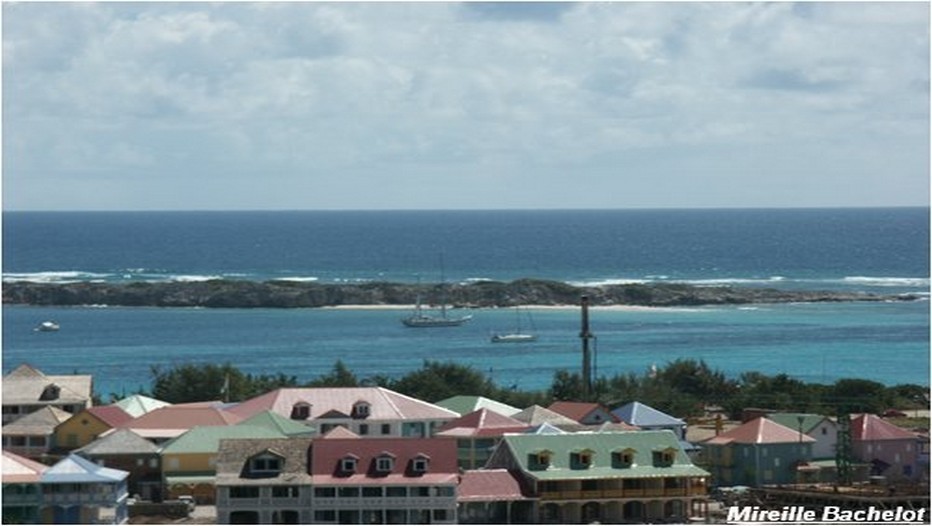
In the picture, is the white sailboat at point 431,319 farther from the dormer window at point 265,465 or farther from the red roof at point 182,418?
the dormer window at point 265,465

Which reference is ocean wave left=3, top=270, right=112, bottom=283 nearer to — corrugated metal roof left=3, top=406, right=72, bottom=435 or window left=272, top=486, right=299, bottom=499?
corrugated metal roof left=3, top=406, right=72, bottom=435

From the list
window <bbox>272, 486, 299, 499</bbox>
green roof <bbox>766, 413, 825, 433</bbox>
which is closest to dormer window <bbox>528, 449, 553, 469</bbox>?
window <bbox>272, 486, 299, 499</bbox>

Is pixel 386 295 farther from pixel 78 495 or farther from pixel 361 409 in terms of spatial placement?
pixel 78 495

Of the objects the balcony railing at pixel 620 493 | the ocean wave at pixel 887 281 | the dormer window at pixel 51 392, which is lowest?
the balcony railing at pixel 620 493

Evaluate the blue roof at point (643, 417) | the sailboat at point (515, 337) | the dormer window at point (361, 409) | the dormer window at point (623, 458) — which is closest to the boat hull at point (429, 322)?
the sailboat at point (515, 337)

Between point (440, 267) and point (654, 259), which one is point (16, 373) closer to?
point (440, 267)

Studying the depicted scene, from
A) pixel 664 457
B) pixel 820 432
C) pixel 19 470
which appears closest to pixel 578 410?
pixel 820 432
